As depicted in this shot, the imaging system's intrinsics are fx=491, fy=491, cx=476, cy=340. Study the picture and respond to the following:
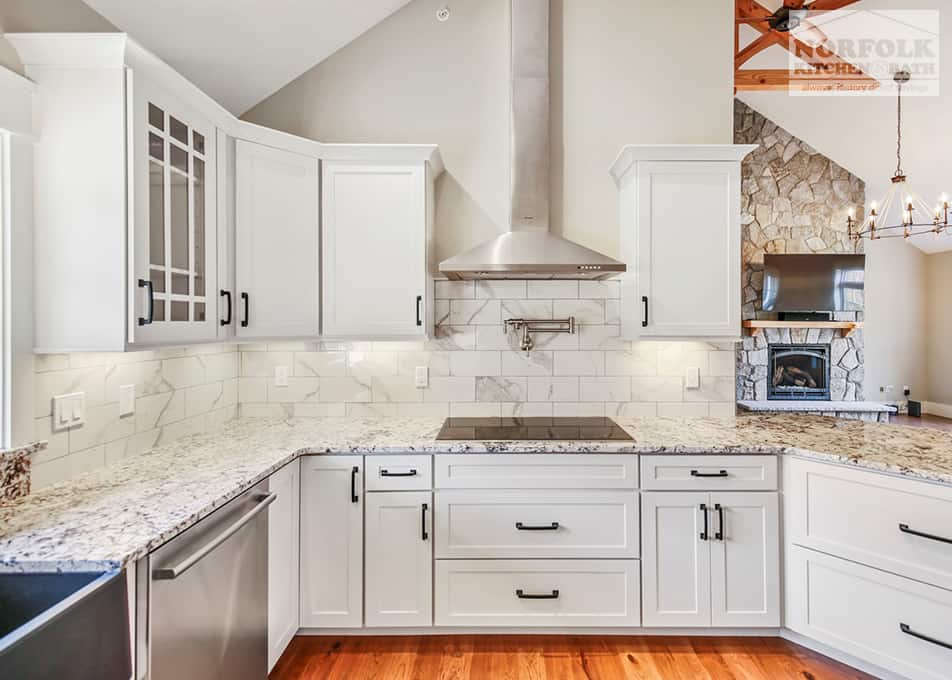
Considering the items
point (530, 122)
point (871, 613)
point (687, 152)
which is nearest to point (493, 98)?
point (530, 122)

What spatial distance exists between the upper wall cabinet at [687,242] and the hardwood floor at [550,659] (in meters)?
1.37

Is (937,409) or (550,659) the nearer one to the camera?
(550,659)

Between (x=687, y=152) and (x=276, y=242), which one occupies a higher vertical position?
(x=687, y=152)

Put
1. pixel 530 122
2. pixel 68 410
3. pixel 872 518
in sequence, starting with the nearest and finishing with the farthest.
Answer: pixel 68 410 → pixel 872 518 → pixel 530 122

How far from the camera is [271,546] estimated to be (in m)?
1.84

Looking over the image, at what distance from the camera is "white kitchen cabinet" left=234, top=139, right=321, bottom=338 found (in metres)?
2.17

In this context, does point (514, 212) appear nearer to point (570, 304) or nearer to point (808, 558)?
point (570, 304)

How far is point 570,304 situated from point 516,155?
0.85 meters

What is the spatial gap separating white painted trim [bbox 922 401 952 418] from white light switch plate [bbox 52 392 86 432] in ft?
31.3

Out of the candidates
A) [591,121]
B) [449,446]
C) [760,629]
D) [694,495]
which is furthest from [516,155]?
[760,629]

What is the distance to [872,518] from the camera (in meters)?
1.83

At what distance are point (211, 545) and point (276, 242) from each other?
4.51ft

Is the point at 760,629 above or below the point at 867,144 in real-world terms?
below

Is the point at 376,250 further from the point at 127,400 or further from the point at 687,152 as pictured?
the point at 687,152
